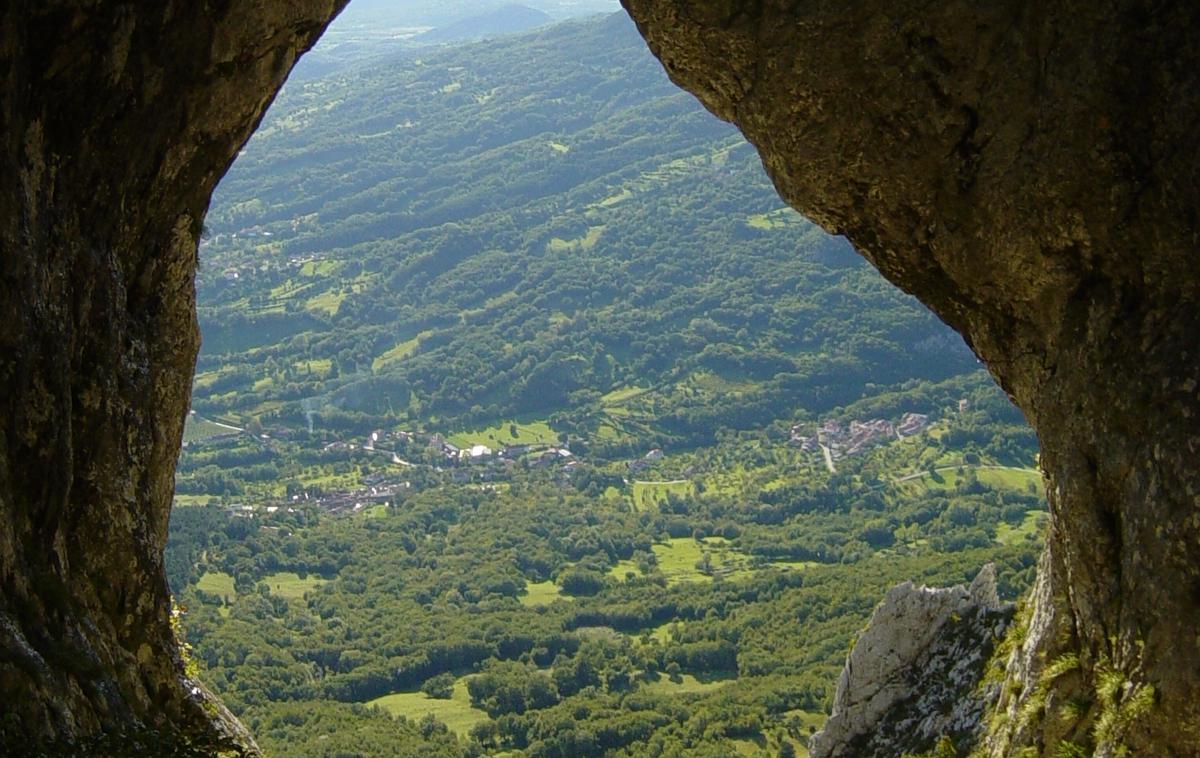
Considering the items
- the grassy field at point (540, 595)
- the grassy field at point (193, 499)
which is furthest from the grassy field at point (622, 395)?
the grassy field at point (540, 595)

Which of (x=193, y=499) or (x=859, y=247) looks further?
(x=193, y=499)

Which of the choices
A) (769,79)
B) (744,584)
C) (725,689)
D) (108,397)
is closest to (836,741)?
(769,79)

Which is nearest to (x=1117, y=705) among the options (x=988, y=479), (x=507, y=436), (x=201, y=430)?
(x=988, y=479)

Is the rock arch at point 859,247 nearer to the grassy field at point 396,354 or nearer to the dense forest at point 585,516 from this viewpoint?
the dense forest at point 585,516

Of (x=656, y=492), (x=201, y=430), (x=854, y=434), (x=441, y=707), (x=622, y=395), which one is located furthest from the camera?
(x=622, y=395)

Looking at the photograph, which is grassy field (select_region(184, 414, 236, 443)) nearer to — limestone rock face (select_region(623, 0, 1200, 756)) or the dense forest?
the dense forest

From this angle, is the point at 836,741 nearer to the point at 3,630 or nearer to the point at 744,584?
the point at 3,630

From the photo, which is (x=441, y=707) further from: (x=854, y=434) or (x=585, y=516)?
(x=854, y=434)
